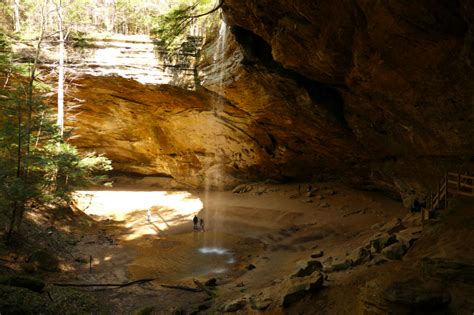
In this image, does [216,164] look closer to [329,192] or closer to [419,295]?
[329,192]

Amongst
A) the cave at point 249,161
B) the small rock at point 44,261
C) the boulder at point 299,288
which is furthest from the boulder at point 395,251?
the small rock at point 44,261

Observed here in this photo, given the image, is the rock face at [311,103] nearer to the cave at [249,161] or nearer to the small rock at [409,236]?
the cave at [249,161]

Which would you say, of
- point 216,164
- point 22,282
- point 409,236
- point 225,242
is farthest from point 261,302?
point 216,164

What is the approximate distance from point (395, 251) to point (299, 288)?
322cm

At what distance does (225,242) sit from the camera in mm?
16781

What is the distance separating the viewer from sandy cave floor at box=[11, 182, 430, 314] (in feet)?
33.3

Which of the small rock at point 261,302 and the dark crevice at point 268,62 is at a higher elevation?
the dark crevice at point 268,62

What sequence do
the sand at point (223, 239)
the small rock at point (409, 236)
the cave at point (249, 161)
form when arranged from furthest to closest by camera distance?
1. the sand at point (223, 239)
2. the small rock at point (409, 236)
3. the cave at point (249, 161)

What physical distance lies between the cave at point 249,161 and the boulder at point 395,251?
0.11m

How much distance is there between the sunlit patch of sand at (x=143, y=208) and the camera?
1988 cm

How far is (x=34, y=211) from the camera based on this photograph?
15.7 metres

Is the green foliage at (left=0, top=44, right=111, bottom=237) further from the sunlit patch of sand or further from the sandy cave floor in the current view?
the sunlit patch of sand

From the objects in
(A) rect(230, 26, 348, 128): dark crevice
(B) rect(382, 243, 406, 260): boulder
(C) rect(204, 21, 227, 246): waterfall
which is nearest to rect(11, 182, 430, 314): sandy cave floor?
(C) rect(204, 21, 227, 246): waterfall

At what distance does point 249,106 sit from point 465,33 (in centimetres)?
1325
